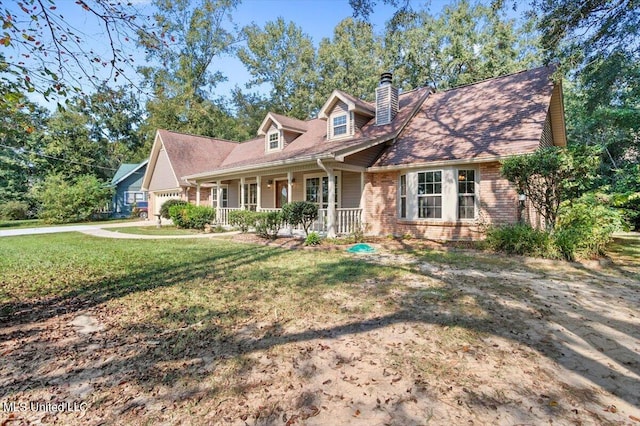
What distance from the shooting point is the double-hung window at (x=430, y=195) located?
1089 centimetres

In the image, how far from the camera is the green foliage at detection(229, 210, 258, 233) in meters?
12.6

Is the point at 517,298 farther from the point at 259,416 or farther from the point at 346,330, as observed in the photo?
the point at 259,416

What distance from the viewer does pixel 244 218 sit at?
13.0m

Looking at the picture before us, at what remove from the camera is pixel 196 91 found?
110ft

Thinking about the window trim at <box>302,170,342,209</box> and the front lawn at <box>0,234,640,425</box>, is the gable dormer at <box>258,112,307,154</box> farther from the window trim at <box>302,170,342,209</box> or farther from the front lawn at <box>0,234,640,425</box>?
the front lawn at <box>0,234,640,425</box>

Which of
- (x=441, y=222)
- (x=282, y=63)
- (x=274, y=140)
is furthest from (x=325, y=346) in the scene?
(x=282, y=63)

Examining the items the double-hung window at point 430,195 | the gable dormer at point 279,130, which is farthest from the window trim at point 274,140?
the double-hung window at point 430,195

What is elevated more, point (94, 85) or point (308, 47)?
point (308, 47)

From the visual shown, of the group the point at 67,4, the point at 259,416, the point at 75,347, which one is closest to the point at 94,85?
the point at 67,4

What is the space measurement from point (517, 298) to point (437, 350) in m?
2.28

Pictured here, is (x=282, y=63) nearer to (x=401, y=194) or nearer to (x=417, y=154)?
(x=417, y=154)

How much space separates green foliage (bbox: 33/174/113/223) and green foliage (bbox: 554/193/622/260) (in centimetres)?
2776

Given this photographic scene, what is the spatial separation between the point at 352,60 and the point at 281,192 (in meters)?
18.4

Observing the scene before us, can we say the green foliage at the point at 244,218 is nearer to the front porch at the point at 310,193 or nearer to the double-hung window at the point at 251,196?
the front porch at the point at 310,193
